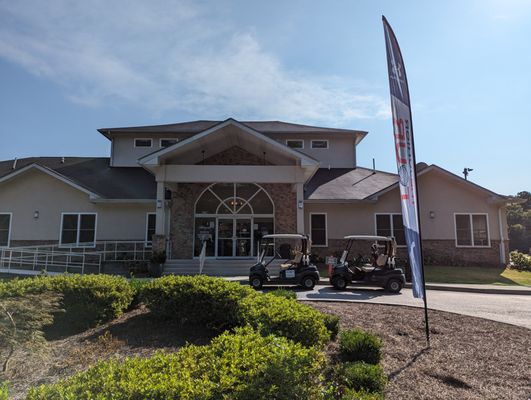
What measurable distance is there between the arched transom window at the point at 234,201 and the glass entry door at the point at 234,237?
0.52 metres

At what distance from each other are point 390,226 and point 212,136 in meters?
10.3

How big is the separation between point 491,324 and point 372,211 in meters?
12.8

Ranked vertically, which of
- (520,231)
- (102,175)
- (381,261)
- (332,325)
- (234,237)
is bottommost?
(332,325)

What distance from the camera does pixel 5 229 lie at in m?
18.5

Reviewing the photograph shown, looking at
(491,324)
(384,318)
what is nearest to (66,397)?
(384,318)

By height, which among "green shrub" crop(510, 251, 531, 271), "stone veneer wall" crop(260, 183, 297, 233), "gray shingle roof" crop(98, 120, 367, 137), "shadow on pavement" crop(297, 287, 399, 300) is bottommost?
"shadow on pavement" crop(297, 287, 399, 300)

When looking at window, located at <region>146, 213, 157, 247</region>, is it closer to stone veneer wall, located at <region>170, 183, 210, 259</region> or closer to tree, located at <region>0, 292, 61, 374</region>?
stone veneer wall, located at <region>170, 183, 210, 259</region>

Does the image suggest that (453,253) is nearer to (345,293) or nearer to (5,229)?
(345,293)

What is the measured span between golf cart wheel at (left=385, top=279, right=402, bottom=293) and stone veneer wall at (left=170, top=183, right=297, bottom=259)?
7.38 m

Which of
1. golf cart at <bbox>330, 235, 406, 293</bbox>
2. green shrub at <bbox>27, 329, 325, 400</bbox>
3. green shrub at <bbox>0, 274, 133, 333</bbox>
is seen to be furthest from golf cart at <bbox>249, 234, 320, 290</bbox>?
green shrub at <bbox>27, 329, 325, 400</bbox>

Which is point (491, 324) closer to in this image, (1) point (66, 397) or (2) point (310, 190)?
(1) point (66, 397)

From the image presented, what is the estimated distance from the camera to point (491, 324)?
687 centimetres

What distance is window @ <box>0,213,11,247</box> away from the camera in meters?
18.3

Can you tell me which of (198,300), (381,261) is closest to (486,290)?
(381,261)
